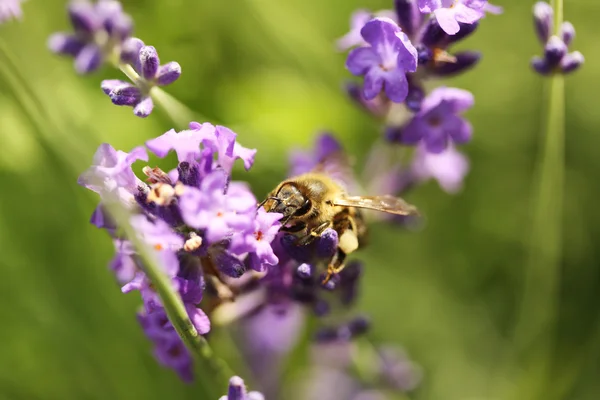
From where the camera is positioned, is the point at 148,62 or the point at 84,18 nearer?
the point at 148,62

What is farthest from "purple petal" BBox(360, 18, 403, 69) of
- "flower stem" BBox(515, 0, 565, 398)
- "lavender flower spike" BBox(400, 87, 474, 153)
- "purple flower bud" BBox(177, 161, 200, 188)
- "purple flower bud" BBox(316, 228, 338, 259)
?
"flower stem" BBox(515, 0, 565, 398)

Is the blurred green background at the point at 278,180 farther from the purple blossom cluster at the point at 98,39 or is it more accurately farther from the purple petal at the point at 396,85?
the purple petal at the point at 396,85

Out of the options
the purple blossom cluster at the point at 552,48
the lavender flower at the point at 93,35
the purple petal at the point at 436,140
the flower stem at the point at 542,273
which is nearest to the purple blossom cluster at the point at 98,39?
the lavender flower at the point at 93,35

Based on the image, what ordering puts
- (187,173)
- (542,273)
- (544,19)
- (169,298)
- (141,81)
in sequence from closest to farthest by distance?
(169,298) → (187,173) → (141,81) → (544,19) → (542,273)

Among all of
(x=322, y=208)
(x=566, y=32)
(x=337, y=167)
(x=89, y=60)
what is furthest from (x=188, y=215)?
(x=566, y=32)

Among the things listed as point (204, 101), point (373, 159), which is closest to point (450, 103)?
point (373, 159)

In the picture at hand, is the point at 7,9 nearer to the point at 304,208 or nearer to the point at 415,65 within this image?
the point at 304,208

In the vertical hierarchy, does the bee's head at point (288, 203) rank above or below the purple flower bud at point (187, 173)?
below
